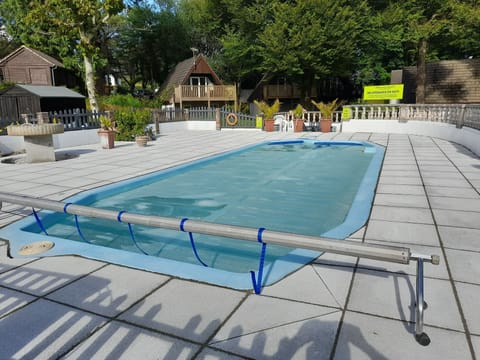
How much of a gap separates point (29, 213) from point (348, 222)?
4.69 metres

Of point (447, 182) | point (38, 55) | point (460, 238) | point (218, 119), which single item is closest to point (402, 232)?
point (460, 238)

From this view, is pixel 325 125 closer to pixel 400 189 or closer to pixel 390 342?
pixel 400 189

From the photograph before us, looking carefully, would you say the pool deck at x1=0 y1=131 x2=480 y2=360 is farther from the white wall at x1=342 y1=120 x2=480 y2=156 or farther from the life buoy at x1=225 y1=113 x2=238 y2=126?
the life buoy at x1=225 y1=113 x2=238 y2=126

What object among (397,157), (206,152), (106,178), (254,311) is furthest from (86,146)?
(254,311)

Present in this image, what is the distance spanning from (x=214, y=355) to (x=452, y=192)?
212 inches

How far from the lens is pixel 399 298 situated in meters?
2.68

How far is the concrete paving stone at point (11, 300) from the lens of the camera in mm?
2648

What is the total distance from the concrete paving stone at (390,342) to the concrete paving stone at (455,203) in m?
3.22

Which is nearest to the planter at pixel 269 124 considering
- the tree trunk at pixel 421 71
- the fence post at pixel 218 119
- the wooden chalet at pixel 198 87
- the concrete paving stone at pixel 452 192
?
the fence post at pixel 218 119

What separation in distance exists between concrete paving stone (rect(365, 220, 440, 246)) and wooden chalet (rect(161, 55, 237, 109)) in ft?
83.8

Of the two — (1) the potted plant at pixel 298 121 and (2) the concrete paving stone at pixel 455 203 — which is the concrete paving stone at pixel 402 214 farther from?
(1) the potted plant at pixel 298 121

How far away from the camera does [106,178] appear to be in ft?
24.4

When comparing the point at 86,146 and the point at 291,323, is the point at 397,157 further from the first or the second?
the point at 86,146

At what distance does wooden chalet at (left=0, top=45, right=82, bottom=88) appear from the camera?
28.6m
